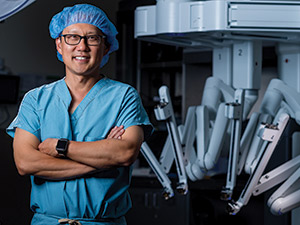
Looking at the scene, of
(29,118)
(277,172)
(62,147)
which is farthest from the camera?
(277,172)

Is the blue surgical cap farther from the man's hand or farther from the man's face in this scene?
the man's hand

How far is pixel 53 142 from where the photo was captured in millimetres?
1276

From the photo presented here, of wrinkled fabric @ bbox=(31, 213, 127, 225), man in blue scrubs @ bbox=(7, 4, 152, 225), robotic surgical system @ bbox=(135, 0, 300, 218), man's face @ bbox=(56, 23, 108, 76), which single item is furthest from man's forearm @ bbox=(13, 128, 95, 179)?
robotic surgical system @ bbox=(135, 0, 300, 218)

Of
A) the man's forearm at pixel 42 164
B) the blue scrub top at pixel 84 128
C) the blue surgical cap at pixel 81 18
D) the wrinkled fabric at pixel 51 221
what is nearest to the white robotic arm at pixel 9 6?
the blue surgical cap at pixel 81 18

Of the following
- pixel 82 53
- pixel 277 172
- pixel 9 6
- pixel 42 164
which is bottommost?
pixel 277 172

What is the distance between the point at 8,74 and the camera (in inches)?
118

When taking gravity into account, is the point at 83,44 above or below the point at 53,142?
above

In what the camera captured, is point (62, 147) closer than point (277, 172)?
Yes

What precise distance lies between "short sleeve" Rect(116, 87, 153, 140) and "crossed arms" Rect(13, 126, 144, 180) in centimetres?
4

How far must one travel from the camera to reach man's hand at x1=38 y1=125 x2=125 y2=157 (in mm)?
1272

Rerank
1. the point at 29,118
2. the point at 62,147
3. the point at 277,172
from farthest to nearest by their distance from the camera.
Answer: the point at 277,172
the point at 29,118
the point at 62,147

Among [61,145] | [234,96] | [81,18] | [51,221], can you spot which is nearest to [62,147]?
[61,145]

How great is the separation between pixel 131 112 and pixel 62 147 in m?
0.23

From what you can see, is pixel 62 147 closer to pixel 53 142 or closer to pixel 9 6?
pixel 53 142
